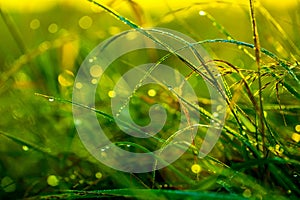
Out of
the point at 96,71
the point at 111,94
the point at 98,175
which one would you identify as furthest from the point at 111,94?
the point at 98,175

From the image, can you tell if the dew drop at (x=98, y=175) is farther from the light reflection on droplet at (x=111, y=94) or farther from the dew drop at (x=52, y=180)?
the light reflection on droplet at (x=111, y=94)

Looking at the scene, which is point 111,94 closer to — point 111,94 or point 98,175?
point 111,94

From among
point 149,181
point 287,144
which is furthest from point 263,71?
point 149,181

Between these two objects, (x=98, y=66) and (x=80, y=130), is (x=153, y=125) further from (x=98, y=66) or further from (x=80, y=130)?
(x=98, y=66)

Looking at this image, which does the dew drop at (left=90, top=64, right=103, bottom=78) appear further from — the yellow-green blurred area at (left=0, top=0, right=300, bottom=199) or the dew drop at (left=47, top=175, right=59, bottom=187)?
the dew drop at (left=47, top=175, right=59, bottom=187)

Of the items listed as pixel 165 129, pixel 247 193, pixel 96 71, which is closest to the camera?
pixel 247 193

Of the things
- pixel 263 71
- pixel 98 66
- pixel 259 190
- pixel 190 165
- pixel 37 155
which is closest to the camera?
pixel 259 190

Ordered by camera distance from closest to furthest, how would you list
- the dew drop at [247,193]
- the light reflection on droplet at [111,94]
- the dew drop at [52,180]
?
1. the dew drop at [247,193]
2. the dew drop at [52,180]
3. the light reflection on droplet at [111,94]

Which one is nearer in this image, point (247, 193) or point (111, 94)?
point (247, 193)

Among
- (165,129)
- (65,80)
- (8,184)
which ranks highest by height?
(65,80)

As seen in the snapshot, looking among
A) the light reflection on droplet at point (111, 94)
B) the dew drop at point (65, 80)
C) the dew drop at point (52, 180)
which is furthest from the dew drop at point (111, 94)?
the dew drop at point (52, 180)

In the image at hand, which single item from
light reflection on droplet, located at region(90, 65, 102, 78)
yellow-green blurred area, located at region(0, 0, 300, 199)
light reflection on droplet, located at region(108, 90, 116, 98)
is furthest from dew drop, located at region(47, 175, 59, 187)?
light reflection on droplet, located at region(90, 65, 102, 78)
